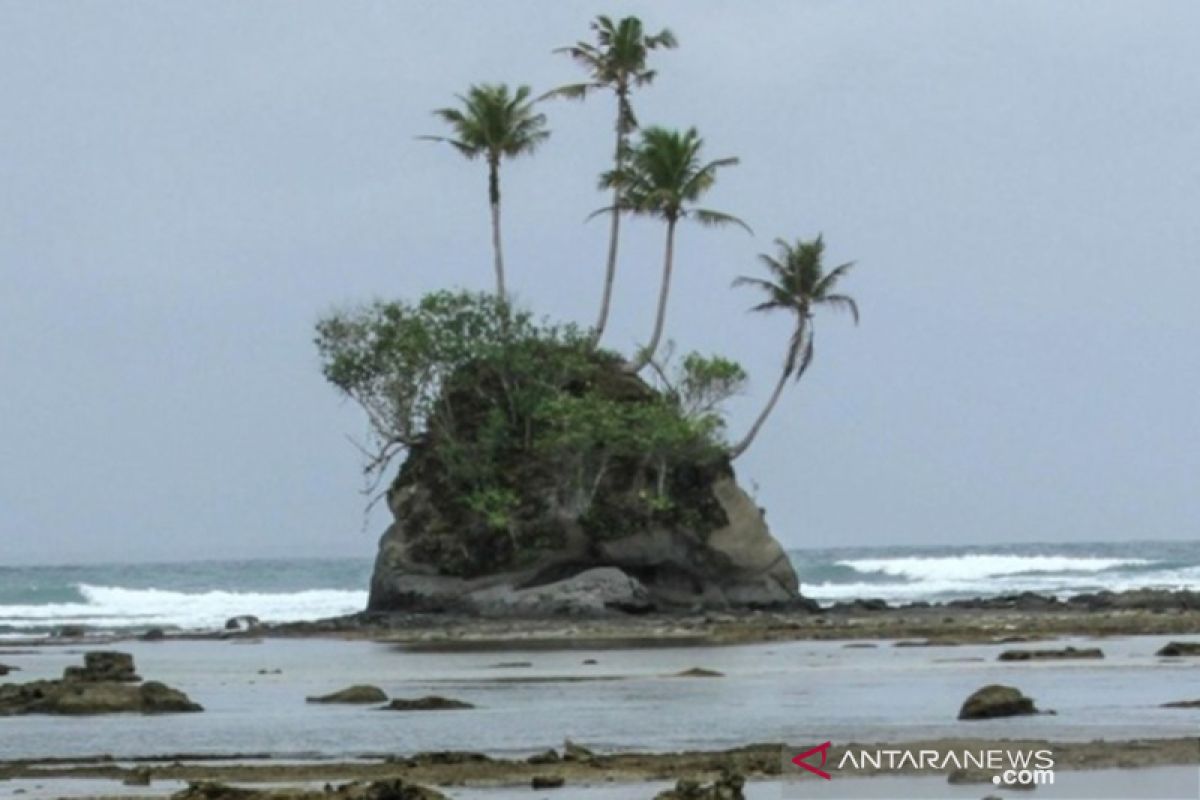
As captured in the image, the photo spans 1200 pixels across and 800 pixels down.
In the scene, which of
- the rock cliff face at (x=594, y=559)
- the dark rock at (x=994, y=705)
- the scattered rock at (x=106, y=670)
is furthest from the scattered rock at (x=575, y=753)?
the rock cliff face at (x=594, y=559)

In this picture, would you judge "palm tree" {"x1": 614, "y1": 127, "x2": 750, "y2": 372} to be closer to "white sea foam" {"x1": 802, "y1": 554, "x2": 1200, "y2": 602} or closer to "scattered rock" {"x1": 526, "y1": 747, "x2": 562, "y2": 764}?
"white sea foam" {"x1": 802, "y1": 554, "x2": 1200, "y2": 602}

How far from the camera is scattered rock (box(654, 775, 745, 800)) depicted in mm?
16938

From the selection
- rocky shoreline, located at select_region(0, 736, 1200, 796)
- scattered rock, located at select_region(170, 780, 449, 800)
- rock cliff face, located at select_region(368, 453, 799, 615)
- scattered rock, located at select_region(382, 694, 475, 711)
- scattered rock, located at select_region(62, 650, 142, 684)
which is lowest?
scattered rock, located at select_region(170, 780, 449, 800)

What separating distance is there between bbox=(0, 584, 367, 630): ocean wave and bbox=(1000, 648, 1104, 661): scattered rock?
33635mm

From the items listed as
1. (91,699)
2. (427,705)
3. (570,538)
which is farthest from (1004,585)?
(91,699)

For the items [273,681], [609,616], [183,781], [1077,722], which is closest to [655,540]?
[609,616]

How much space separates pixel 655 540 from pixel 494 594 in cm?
416

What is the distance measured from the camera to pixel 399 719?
28.1m

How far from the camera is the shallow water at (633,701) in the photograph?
79.6 feet

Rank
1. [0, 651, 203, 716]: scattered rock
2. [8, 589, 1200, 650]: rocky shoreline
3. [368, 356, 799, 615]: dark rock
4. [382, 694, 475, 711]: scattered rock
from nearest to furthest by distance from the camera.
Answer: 1. [382, 694, 475, 711]: scattered rock
2. [0, 651, 203, 716]: scattered rock
3. [8, 589, 1200, 650]: rocky shoreline
4. [368, 356, 799, 615]: dark rock

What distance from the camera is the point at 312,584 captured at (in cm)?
11081

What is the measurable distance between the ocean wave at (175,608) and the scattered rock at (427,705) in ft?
124

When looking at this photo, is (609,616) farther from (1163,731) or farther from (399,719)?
(1163,731)

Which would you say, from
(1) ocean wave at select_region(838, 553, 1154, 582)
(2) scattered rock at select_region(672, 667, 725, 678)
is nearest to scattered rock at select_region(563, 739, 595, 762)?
(2) scattered rock at select_region(672, 667, 725, 678)
